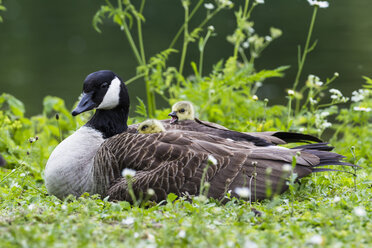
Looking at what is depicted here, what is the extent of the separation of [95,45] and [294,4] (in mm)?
7960

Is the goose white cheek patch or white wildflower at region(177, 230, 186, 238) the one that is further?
the goose white cheek patch

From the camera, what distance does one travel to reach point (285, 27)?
A: 17.9 m

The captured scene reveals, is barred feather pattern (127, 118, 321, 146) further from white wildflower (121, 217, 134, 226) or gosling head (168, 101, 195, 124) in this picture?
white wildflower (121, 217, 134, 226)

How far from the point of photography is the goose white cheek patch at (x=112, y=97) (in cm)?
576

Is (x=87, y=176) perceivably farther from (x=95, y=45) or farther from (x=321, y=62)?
(x=95, y=45)

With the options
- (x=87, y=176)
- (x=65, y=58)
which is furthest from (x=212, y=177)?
(x=65, y=58)

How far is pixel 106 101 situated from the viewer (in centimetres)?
577

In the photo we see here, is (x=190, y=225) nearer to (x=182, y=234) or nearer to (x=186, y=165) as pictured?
(x=182, y=234)

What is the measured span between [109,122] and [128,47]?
1221 cm

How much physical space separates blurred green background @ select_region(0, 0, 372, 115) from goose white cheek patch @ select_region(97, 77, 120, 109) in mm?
6269

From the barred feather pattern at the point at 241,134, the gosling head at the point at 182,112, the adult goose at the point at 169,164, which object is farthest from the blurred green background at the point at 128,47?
the adult goose at the point at 169,164

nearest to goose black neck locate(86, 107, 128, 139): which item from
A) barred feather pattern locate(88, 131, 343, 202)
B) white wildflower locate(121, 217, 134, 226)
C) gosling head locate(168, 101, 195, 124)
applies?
barred feather pattern locate(88, 131, 343, 202)

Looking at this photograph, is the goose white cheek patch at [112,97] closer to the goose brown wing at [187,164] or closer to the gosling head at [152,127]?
the gosling head at [152,127]

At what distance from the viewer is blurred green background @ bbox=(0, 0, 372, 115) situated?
13812 mm
